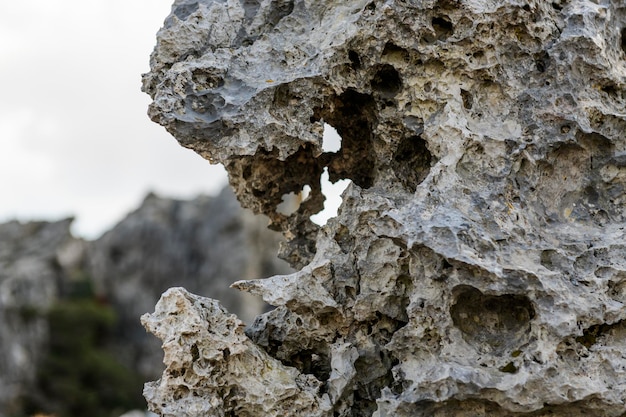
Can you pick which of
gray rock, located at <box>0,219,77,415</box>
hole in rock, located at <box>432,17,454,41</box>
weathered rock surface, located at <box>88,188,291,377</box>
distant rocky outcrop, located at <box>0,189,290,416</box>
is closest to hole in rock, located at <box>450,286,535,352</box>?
hole in rock, located at <box>432,17,454,41</box>

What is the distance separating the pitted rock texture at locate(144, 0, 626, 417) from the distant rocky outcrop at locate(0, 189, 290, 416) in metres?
29.5

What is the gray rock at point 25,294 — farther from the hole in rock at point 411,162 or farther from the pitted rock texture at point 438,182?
the hole in rock at point 411,162

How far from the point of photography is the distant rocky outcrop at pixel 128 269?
111 ft

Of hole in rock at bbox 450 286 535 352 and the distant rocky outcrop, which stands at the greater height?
the distant rocky outcrop

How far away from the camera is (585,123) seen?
4.60m

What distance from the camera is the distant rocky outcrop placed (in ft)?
111

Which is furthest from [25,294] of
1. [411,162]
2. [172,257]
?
[411,162]

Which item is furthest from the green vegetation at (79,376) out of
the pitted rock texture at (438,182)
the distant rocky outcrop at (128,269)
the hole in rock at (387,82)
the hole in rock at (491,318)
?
the hole in rock at (491,318)

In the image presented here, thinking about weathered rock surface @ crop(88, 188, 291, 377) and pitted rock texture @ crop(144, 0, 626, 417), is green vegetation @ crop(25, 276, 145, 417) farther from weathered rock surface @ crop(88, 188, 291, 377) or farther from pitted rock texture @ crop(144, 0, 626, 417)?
pitted rock texture @ crop(144, 0, 626, 417)

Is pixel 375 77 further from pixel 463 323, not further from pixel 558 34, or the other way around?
pixel 463 323

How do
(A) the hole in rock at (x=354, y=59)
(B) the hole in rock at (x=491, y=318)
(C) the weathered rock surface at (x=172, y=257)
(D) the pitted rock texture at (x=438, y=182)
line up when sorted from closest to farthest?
1. (D) the pitted rock texture at (x=438, y=182)
2. (B) the hole in rock at (x=491, y=318)
3. (A) the hole in rock at (x=354, y=59)
4. (C) the weathered rock surface at (x=172, y=257)

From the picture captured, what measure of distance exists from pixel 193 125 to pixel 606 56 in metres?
2.56

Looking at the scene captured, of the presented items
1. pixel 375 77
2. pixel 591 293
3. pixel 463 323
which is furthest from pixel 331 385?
pixel 375 77

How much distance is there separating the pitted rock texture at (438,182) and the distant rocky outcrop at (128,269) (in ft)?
96.9
